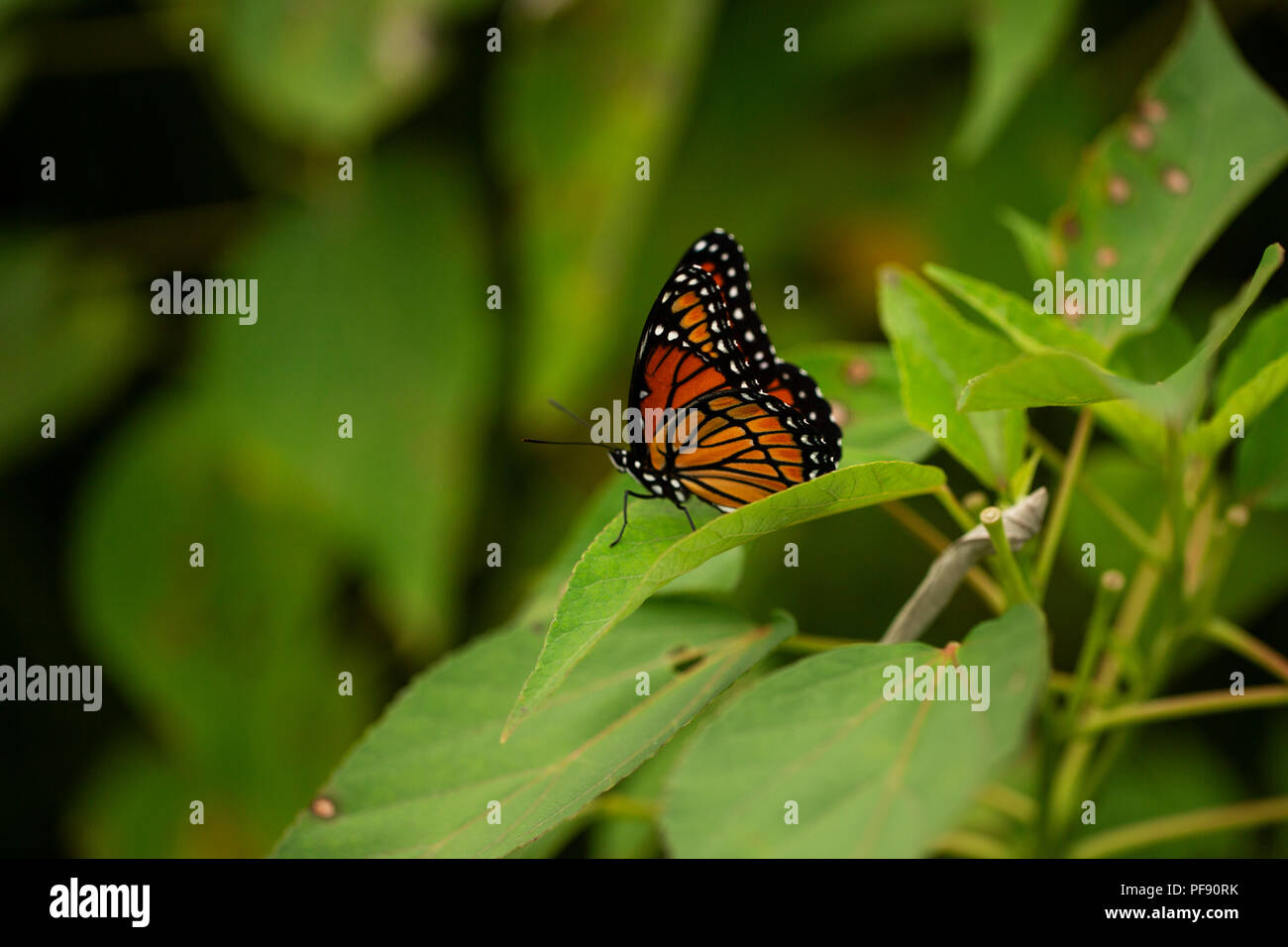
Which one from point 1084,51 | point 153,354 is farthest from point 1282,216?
point 153,354

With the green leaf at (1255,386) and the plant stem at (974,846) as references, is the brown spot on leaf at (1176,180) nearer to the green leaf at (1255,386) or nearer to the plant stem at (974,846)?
the green leaf at (1255,386)

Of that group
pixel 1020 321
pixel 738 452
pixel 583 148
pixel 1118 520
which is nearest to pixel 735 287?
pixel 738 452

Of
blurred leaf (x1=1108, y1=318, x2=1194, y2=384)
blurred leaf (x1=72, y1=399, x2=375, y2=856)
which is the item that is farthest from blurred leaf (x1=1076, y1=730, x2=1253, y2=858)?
blurred leaf (x1=72, y1=399, x2=375, y2=856)

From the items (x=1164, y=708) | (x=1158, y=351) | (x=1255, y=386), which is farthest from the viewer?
(x=1158, y=351)

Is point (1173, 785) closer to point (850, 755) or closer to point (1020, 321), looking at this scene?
point (1020, 321)

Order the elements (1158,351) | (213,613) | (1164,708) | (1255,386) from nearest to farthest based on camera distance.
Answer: (1255,386) < (1164,708) < (1158,351) < (213,613)

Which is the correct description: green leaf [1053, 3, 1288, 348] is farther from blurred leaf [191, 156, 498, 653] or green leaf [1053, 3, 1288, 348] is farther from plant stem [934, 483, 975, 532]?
blurred leaf [191, 156, 498, 653]
